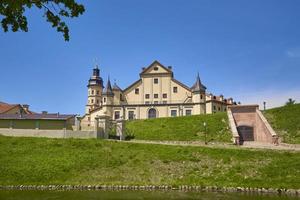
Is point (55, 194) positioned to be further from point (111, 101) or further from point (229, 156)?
point (111, 101)

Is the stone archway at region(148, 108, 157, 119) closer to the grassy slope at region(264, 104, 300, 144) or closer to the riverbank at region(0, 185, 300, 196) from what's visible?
the grassy slope at region(264, 104, 300, 144)

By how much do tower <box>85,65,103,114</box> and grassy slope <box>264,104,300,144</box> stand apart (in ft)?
204

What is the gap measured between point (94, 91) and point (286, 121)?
225ft

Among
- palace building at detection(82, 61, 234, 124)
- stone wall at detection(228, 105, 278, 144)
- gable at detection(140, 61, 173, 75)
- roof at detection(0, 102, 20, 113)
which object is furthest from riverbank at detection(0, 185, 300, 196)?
gable at detection(140, 61, 173, 75)

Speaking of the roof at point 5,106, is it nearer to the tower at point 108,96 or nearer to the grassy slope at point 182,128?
the tower at point 108,96

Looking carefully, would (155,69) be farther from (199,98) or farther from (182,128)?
(182,128)

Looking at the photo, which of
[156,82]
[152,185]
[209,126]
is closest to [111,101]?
[156,82]

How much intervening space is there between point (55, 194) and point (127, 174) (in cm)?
768

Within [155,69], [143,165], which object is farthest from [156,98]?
[143,165]

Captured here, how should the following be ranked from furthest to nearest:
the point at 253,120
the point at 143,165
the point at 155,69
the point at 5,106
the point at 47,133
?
the point at 155,69 → the point at 5,106 → the point at 253,120 → the point at 47,133 → the point at 143,165

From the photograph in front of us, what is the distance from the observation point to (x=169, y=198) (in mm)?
19438

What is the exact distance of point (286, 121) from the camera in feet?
146

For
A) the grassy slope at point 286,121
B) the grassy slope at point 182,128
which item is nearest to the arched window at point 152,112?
the grassy slope at point 182,128

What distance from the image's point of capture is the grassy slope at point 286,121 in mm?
40156
